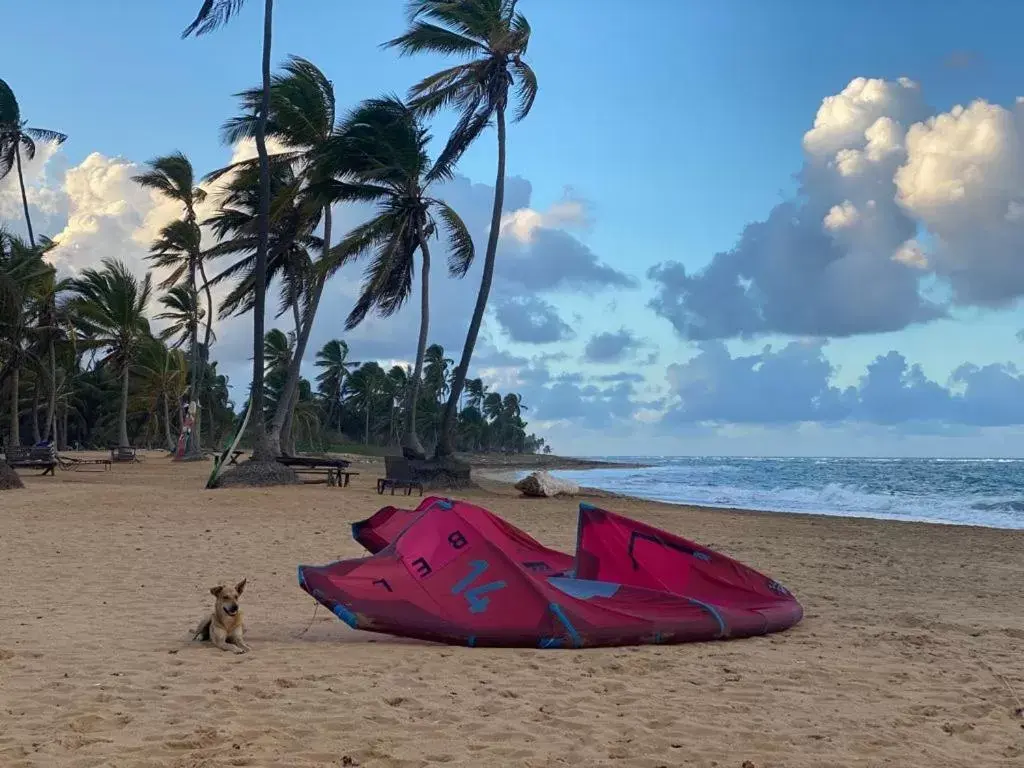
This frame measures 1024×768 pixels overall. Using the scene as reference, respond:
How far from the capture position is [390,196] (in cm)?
2105

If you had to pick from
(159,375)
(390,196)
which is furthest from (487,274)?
(159,375)

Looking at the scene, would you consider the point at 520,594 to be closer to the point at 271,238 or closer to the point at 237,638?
the point at 237,638

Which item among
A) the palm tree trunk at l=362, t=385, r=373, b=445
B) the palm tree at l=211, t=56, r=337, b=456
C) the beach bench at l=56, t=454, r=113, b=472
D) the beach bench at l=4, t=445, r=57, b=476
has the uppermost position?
the palm tree at l=211, t=56, r=337, b=456

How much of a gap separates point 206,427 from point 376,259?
153ft

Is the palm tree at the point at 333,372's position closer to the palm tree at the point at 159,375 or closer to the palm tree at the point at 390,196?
the palm tree at the point at 159,375

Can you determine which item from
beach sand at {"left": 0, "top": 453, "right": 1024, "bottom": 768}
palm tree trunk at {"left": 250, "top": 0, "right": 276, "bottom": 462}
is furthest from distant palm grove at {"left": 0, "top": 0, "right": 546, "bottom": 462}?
beach sand at {"left": 0, "top": 453, "right": 1024, "bottom": 768}

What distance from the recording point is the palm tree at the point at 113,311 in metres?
33.9

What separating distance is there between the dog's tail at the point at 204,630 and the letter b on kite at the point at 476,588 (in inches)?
55.2

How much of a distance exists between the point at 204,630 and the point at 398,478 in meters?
12.5

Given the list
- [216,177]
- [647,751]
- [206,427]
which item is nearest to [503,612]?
[647,751]

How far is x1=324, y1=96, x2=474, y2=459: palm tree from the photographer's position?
790 inches

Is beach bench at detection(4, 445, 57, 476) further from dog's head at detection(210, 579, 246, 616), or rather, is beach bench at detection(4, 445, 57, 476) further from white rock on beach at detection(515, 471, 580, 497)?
dog's head at detection(210, 579, 246, 616)

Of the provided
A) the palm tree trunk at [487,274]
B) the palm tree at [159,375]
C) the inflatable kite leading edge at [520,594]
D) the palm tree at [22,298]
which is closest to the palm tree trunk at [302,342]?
the palm tree trunk at [487,274]

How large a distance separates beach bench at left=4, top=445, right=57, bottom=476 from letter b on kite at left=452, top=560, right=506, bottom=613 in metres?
18.2
